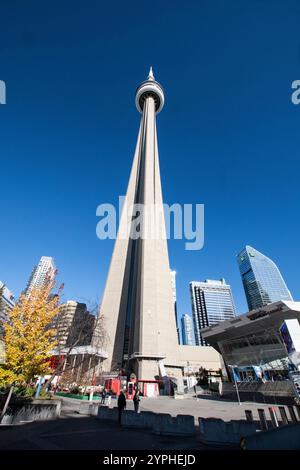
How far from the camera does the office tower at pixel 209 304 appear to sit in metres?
150

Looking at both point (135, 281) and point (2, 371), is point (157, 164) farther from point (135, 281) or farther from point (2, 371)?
point (2, 371)

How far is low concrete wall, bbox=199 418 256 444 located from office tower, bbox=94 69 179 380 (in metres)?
34.3

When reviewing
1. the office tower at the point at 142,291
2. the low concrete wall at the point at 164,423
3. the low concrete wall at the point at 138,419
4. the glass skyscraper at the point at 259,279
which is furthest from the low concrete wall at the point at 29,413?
the glass skyscraper at the point at 259,279

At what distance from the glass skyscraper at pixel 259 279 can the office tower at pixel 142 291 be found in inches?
4472

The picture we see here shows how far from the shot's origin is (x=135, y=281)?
5622cm

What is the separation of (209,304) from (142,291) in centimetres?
11969

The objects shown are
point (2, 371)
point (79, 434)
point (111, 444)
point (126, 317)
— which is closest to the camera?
point (111, 444)

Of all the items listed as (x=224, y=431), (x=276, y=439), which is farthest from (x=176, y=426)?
(x=276, y=439)

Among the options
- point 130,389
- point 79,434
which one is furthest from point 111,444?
point 130,389

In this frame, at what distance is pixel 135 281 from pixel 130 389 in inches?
1107

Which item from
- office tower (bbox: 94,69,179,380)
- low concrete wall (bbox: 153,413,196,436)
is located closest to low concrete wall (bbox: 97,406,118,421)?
low concrete wall (bbox: 153,413,196,436)

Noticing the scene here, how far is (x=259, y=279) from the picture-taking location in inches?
6339

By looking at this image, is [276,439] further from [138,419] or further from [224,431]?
[138,419]

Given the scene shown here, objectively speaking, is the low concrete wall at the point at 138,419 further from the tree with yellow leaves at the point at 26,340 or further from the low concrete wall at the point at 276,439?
the low concrete wall at the point at 276,439
